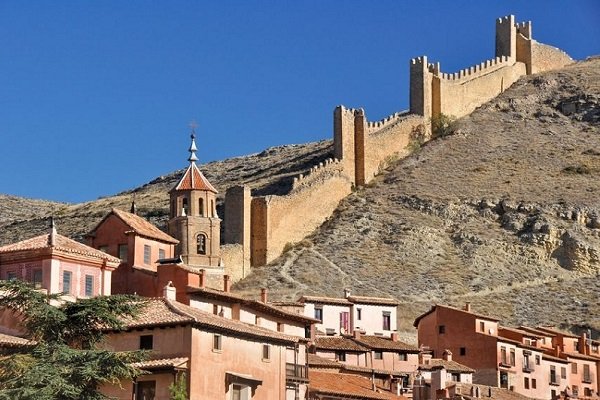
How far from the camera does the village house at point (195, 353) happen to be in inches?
1426

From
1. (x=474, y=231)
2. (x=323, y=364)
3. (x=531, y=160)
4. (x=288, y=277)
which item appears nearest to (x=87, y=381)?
(x=323, y=364)

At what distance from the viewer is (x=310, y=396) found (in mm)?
46156

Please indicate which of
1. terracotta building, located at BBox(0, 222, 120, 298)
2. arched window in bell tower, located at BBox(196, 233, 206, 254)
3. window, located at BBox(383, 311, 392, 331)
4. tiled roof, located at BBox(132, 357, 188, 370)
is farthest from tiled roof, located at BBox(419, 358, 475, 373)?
tiled roof, located at BBox(132, 357, 188, 370)

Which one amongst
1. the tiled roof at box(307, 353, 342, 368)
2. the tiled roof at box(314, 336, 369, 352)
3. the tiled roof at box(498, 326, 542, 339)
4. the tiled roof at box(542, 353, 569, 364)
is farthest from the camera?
the tiled roof at box(498, 326, 542, 339)

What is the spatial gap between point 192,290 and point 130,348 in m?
6.54

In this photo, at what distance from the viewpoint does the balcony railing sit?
145 ft

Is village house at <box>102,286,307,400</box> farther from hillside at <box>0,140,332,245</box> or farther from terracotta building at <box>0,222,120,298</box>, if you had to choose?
hillside at <box>0,140,332,245</box>

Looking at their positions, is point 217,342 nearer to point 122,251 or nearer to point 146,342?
point 146,342

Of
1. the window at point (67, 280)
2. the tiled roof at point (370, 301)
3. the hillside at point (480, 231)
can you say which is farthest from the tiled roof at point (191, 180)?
the window at point (67, 280)

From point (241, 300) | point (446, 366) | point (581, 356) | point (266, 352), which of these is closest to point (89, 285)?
point (241, 300)

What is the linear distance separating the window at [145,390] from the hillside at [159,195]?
47.7 meters

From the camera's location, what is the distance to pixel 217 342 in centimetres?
3744

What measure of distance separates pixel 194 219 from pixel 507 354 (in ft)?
48.9

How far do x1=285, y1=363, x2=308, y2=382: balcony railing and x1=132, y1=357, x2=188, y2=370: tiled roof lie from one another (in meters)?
8.04
